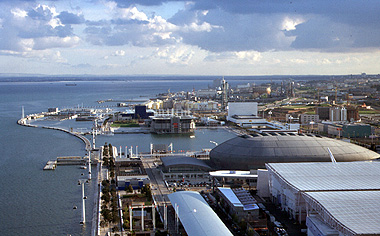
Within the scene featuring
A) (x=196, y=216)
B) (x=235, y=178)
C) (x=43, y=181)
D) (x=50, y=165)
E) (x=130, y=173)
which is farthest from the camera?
(x=50, y=165)

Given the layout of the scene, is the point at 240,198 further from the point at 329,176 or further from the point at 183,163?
the point at 183,163

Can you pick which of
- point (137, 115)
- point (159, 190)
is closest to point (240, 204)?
point (159, 190)

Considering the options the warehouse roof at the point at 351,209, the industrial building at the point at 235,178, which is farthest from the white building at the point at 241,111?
the warehouse roof at the point at 351,209

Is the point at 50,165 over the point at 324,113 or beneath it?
beneath

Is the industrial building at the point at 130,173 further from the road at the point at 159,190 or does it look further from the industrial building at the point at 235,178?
the industrial building at the point at 235,178

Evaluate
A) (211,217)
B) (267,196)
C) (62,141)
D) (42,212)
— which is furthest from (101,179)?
A: (62,141)

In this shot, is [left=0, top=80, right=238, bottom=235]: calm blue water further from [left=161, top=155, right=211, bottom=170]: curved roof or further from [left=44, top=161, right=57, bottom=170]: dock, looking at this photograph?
[left=161, top=155, right=211, bottom=170]: curved roof

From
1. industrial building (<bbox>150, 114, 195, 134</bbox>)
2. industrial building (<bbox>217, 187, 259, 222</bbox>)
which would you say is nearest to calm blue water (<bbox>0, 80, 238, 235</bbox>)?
industrial building (<bbox>150, 114, 195, 134</bbox>)
